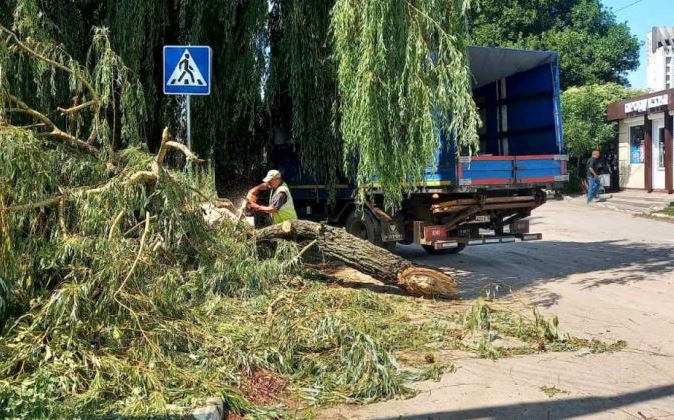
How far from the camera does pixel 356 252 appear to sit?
758 cm

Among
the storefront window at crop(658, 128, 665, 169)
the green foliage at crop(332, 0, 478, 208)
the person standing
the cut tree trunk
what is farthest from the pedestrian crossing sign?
the storefront window at crop(658, 128, 665, 169)

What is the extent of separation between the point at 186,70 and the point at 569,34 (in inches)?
1104

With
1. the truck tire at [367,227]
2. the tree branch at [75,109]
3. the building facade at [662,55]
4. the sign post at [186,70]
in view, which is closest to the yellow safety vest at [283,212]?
the truck tire at [367,227]

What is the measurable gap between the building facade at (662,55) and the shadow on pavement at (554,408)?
27275mm

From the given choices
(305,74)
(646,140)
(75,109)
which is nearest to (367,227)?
(305,74)

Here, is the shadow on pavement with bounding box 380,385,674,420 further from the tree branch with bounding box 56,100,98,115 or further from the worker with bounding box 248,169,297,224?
the worker with bounding box 248,169,297,224

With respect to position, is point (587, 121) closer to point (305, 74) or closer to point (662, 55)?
point (662, 55)

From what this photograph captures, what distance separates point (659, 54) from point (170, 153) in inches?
1036

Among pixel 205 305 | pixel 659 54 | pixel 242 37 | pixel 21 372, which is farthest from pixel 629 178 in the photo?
pixel 21 372

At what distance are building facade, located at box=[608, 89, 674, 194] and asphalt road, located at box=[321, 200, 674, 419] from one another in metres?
10.7

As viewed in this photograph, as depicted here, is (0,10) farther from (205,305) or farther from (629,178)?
(629,178)

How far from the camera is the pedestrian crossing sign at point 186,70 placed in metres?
7.16

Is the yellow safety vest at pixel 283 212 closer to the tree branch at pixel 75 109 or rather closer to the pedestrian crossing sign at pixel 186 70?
the pedestrian crossing sign at pixel 186 70

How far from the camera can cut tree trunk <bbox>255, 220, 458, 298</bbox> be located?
7.48 m
